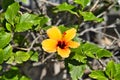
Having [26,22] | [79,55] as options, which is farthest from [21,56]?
[79,55]

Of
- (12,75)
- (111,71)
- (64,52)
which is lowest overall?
(12,75)

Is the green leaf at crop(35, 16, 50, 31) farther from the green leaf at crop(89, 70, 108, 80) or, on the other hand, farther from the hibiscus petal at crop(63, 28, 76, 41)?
the green leaf at crop(89, 70, 108, 80)

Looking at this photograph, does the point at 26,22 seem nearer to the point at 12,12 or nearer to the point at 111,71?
the point at 12,12

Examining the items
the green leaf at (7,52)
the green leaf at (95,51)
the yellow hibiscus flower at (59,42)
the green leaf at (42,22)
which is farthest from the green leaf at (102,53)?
the green leaf at (7,52)

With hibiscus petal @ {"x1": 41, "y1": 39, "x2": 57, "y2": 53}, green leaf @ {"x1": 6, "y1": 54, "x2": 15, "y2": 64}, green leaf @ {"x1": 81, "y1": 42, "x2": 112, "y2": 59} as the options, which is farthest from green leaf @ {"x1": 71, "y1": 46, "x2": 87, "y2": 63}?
green leaf @ {"x1": 6, "y1": 54, "x2": 15, "y2": 64}

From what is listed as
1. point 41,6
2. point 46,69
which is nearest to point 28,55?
point 41,6

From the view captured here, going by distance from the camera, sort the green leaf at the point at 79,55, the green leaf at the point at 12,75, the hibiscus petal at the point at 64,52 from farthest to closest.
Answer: the green leaf at the point at 12,75 → the green leaf at the point at 79,55 → the hibiscus petal at the point at 64,52

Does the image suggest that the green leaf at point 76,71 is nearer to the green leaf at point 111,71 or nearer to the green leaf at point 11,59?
the green leaf at point 111,71
